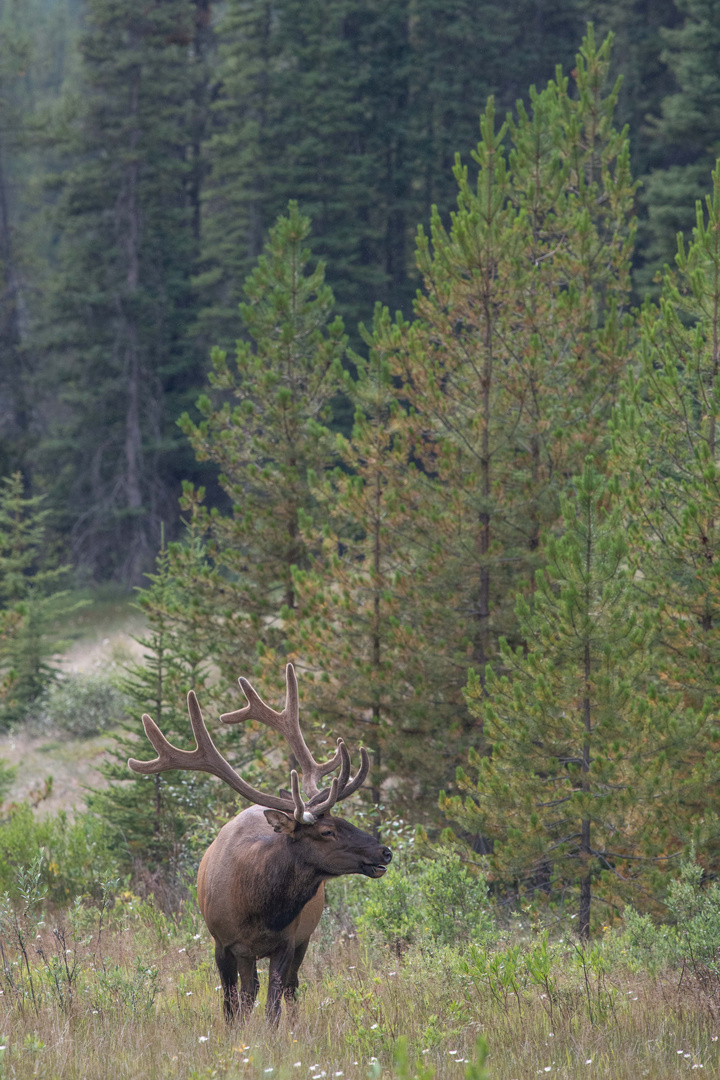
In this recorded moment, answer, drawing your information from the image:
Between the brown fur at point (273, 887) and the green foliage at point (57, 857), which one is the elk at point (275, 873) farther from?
the green foliage at point (57, 857)

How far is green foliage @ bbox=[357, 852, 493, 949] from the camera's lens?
6.42 metres

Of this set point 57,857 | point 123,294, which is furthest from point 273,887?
point 123,294

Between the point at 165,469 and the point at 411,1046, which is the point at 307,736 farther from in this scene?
the point at 165,469

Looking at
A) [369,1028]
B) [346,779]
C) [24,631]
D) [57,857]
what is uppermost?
[346,779]

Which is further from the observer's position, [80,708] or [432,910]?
[80,708]

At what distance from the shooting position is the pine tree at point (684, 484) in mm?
9352

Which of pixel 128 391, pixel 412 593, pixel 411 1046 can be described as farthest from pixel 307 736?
pixel 128 391

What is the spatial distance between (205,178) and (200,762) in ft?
112

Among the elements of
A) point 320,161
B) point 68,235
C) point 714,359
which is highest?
point 320,161

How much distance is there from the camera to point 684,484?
9523 mm

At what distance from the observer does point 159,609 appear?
1345cm

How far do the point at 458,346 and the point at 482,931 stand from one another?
24.4 feet

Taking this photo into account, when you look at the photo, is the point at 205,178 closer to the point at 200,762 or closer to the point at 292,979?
the point at 200,762

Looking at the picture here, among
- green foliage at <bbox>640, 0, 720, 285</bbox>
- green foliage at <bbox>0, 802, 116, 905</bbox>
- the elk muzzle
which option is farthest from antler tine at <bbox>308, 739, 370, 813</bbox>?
green foliage at <bbox>640, 0, 720, 285</bbox>
